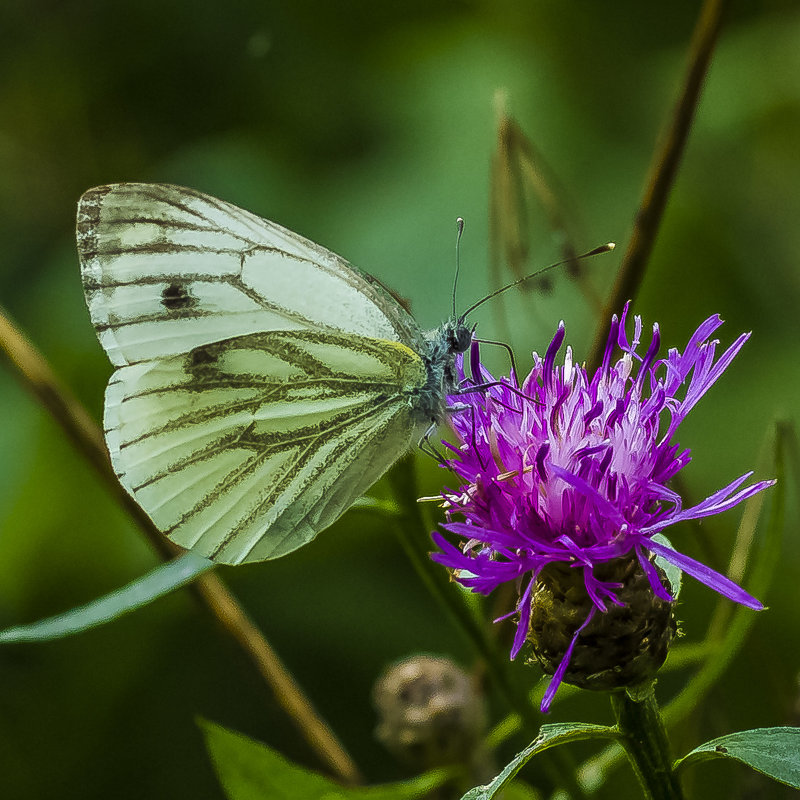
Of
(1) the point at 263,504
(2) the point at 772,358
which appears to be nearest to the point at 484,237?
(2) the point at 772,358

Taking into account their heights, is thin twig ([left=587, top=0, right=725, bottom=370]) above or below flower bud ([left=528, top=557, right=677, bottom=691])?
above

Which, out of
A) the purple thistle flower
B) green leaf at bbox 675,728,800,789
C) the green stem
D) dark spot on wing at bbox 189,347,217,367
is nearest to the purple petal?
the purple thistle flower

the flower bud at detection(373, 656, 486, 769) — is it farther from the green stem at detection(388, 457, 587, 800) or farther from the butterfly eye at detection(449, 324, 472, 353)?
the butterfly eye at detection(449, 324, 472, 353)

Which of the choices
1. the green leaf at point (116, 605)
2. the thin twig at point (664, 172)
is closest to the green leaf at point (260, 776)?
the green leaf at point (116, 605)

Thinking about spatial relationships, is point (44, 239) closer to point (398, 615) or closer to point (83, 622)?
point (398, 615)

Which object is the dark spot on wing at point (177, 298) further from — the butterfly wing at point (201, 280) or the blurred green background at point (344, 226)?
the blurred green background at point (344, 226)
